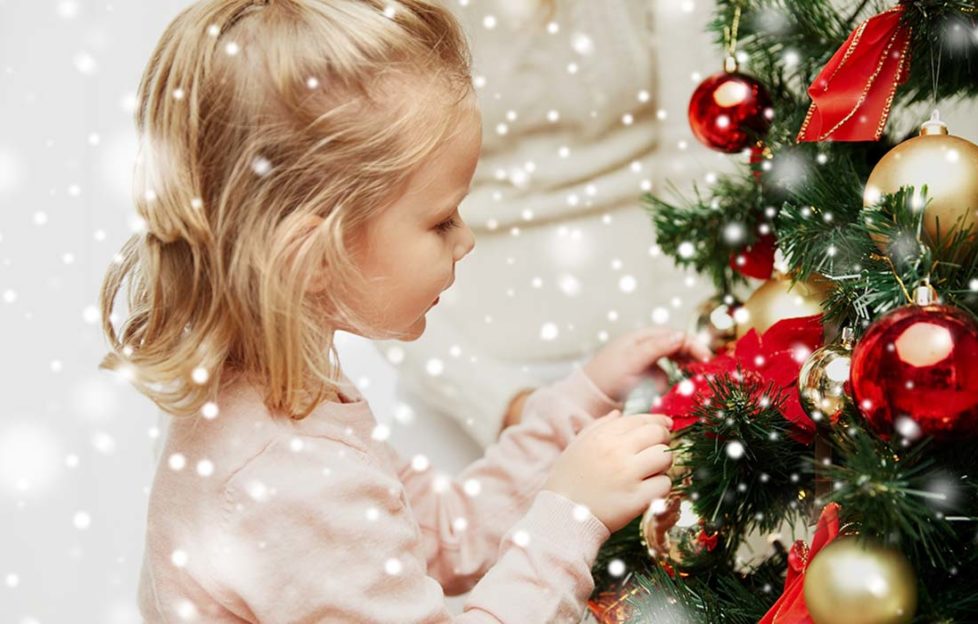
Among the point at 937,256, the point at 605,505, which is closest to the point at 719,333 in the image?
the point at 605,505

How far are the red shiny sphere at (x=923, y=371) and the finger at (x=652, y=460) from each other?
10.1 inches

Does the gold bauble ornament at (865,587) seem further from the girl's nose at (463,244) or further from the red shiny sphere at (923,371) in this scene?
the girl's nose at (463,244)

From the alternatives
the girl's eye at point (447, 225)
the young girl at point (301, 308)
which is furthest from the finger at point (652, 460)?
the girl's eye at point (447, 225)

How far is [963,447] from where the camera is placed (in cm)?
52

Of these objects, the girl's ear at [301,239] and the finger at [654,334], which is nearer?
the girl's ear at [301,239]

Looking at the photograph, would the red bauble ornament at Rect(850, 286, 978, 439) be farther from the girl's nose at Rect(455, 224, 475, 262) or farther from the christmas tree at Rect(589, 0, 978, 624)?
the girl's nose at Rect(455, 224, 475, 262)

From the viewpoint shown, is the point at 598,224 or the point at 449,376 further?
the point at 598,224

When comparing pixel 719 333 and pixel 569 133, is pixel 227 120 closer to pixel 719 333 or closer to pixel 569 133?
pixel 719 333

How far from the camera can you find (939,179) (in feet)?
1.77

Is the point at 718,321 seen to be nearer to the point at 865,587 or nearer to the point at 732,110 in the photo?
the point at 732,110

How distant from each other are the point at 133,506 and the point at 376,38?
72 centimetres

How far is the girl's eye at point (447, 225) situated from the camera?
2.60ft

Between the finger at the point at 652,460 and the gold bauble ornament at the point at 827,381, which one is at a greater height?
the gold bauble ornament at the point at 827,381

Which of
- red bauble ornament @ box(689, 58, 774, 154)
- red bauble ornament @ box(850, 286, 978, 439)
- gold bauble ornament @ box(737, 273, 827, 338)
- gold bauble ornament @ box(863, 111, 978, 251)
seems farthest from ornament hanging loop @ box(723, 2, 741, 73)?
red bauble ornament @ box(850, 286, 978, 439)
